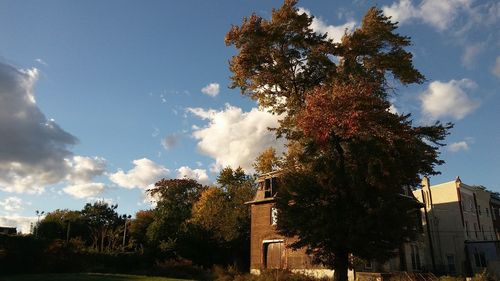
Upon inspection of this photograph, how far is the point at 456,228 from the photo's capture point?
4838 centimetres

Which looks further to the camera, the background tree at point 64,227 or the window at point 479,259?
the background tree at point 64,227

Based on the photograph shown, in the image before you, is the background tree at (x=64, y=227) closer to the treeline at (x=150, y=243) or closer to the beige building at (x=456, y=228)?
the treeline at (x=150, y=243)

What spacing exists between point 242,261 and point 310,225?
85.8ft

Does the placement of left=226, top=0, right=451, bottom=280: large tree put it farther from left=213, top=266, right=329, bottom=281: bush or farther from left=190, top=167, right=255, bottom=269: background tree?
left=190, top=167, right=255, bottom=269: background tree

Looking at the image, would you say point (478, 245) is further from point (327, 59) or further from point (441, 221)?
point (327, 59)

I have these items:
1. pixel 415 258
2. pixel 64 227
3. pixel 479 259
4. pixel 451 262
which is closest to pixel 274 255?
pixel 415 258

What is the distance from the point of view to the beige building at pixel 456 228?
44562mm

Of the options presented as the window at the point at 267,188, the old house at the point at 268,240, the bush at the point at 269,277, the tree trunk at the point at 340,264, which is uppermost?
the window at the point at 267,188

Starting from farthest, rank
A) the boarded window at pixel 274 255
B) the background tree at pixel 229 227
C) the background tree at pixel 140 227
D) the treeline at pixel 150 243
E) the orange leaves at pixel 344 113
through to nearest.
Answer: the background tree at pixel 140 227
the background tree at pixel 229 227
the boarded window at pixel 274 255
the treeline at pixel 150 243
the orange leaves at pixel 344 113

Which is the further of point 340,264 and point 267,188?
point 267,188

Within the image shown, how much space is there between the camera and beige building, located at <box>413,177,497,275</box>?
146ft

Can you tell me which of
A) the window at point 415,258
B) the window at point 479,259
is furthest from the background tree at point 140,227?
the window at point 479,259

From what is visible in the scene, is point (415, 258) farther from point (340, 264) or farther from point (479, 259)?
point (340, 264)

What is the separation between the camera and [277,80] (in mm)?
28547
